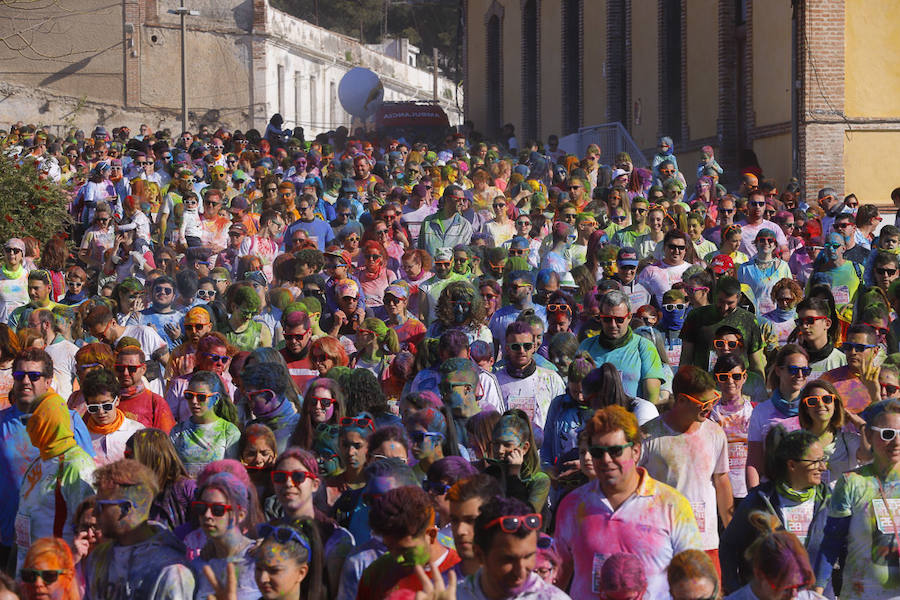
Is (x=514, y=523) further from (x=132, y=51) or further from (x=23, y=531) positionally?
(x=132, y=51)

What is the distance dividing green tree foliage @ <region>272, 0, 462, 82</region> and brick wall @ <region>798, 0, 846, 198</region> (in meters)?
51.6

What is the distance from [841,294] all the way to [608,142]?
21.6 m

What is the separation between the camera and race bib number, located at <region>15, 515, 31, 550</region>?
6984 millimetres

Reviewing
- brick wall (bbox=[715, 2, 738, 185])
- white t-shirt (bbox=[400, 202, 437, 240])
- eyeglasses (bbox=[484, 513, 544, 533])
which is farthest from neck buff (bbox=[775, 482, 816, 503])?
brick wall (bbox=[715, 2, 738, 185])

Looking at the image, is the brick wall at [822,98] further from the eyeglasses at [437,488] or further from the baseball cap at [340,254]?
the eyeglasses at [437,488]

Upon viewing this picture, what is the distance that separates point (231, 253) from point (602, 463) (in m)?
9.06

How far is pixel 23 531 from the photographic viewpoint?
23.1 feet

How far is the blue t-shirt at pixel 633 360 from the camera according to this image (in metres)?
8.80

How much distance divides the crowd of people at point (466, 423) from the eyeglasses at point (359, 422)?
0.05 feet

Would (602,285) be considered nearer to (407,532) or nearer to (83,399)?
(83,399)

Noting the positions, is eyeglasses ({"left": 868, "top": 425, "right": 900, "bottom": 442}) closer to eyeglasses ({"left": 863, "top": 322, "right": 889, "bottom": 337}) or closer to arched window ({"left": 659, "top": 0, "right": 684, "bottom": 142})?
eyeglasses ({"left": 863, "top": 322, "right": 889, "bottom": 337})

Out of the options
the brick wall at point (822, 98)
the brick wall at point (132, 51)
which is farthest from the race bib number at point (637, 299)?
the brick wall at point (132, 51)

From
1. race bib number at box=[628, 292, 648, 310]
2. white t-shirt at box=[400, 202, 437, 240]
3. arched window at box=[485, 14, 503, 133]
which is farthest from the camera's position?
arched window at box=[485, 14, 503, 133]

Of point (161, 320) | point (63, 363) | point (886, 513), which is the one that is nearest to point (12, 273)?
point (161, 320)
